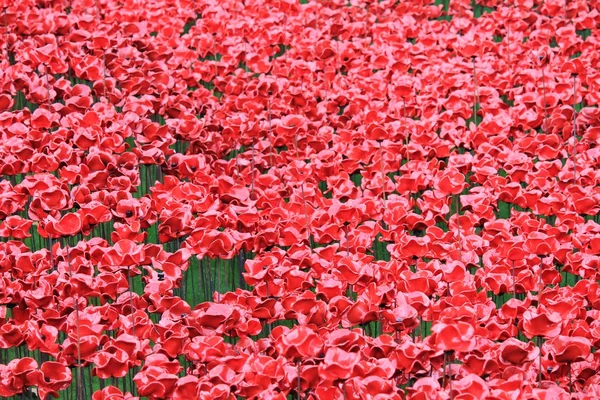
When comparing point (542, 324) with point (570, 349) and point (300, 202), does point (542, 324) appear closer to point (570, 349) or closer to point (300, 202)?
point (570, 349)

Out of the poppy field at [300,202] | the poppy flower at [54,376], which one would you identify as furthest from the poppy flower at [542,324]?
the poppy flower at [54,376]

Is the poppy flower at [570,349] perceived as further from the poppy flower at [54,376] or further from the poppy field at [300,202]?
the poppy flower at [54,376]

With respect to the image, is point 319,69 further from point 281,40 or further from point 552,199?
point 552,199

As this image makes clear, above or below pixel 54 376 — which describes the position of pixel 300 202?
above

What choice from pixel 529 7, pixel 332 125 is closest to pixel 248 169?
pixel 332 125

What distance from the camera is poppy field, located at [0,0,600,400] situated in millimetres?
4180

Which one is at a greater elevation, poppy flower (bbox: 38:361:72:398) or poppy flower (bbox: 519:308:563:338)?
poppy flower (bbox: 519:308:563:338)

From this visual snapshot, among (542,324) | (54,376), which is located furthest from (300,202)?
(54,376)

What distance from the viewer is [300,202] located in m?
5.63

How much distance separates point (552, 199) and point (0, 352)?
2599 mm

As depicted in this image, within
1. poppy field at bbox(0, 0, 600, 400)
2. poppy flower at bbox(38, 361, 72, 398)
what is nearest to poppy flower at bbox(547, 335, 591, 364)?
poppy field at bbox(0, 0, 600, 400)

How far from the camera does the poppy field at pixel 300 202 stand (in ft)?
13.7

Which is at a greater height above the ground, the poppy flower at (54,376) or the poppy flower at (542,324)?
the poppy flower at (542,324)

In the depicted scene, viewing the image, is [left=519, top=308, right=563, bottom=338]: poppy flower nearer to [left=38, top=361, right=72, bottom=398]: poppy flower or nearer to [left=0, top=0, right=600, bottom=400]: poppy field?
[left=0, top=0, right=600, bottom=400]: poppy field
